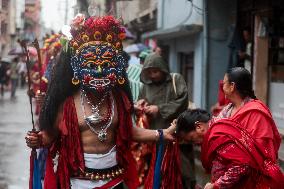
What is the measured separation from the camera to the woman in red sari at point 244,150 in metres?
3.77

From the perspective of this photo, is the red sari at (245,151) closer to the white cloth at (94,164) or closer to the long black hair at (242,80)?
the long black hair at (242,80)

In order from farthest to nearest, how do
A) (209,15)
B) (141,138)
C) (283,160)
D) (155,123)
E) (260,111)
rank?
(209,15) → (283,160) → (155,123) → (141,138) → (260,111)

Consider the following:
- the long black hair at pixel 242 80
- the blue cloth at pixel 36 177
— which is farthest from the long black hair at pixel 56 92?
the long black hair at pixel 242 80

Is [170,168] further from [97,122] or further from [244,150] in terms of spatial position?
[244,150]

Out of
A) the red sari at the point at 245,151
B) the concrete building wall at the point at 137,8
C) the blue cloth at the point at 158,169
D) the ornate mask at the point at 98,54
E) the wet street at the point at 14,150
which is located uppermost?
the concrete building wall at the point at 137,8

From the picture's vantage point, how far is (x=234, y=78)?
413 centimetres

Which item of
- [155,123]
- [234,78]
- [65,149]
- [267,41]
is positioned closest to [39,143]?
[65,149]

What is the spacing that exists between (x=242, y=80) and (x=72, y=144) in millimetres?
1286

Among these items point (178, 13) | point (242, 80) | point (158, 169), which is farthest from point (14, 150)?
point (242, 80)

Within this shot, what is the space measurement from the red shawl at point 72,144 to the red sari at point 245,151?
662 millimetres

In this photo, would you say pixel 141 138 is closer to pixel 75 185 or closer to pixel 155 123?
pixel 75 185

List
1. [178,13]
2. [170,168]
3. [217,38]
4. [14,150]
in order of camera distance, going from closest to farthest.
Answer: [170,168] → [14,150] → [217,38] → [178,13]

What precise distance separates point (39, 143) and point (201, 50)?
8.88 metres

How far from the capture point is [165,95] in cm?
660
